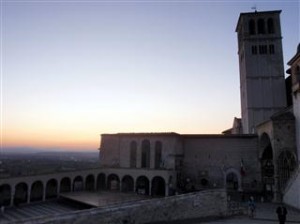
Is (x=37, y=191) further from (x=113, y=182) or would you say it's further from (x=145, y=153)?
(x=145, y=153)

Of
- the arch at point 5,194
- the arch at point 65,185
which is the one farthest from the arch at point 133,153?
the arch at point 5,194

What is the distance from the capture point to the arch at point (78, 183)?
36.4 metres

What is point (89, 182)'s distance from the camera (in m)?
38.9

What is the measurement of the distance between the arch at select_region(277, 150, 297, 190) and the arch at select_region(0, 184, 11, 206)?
28.3 metres

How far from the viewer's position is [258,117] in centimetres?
4156

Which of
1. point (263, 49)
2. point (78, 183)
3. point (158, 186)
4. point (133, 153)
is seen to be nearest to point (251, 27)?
point (263, 49)

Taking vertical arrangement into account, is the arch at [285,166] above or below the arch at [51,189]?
above

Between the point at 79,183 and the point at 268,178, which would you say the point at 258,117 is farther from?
the point at 79,183

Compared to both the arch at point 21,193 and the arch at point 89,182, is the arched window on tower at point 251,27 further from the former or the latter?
the arch at point 21,193

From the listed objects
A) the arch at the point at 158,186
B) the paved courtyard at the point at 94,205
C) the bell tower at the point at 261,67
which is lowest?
the paved courtyard at the point at 94,205

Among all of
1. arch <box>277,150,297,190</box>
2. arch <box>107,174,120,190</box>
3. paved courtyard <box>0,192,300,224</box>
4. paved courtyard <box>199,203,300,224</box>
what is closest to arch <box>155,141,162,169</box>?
arch <box>107,174,120,190</box>

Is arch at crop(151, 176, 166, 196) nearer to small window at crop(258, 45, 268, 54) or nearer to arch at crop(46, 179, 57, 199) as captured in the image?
arch at crop(46, 179, 57, 199)

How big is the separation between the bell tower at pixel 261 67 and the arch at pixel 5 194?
32.6 m

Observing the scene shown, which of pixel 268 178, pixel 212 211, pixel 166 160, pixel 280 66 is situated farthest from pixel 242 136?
pixel 212 211
